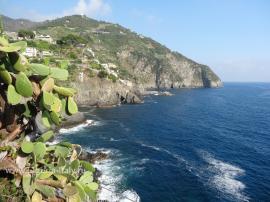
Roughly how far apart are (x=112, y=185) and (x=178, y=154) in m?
17.0

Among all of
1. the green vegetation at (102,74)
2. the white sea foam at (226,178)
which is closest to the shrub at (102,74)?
the green vegetation at (102,74)

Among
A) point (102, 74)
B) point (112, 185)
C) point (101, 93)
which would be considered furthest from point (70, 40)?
point (112, 185)

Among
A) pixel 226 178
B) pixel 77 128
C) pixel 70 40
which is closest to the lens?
pixel 226 178

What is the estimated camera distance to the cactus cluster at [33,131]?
26.3 ft

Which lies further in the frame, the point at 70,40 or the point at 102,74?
the point at 70,40

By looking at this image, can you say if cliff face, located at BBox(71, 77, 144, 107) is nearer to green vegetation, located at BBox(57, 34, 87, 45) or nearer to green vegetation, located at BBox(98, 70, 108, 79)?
green vegetation, located at BBox(98, 70, 108, 79)

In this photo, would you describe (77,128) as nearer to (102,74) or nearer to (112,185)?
(112,185)

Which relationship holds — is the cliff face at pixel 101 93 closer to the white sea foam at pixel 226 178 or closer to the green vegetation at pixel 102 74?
the green vegetation at pixel 102 74

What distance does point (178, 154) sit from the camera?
5322 centimetres

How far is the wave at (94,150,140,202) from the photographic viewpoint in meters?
35.9

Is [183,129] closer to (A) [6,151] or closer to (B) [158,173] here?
(B) [158,173]

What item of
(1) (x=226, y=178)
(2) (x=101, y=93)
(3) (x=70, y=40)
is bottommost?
(1) (x=226, y=178)

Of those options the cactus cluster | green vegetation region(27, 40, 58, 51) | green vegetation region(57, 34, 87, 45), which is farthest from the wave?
green vegetation region(57, 34, 87, 45)

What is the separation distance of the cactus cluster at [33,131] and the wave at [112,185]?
88.9 feet
